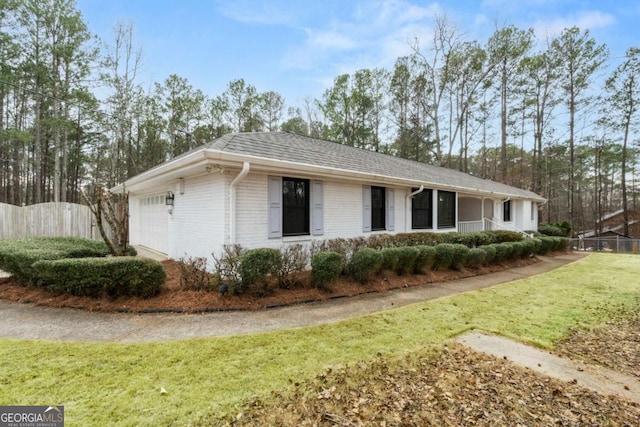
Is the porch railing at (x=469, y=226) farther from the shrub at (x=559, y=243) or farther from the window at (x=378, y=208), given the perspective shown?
the window at (x=378, y=208)

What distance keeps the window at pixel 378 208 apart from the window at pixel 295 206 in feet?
9.08

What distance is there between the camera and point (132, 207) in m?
13.3

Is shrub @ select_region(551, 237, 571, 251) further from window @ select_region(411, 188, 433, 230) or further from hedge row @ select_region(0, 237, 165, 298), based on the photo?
hedge row @ select_region(0, 237, 165, 298)

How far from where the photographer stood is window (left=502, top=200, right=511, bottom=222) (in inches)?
645

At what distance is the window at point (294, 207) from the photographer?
21.0 feet

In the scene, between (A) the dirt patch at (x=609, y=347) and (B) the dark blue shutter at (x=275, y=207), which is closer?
(A) the dirt patch at (x=609, y=347)

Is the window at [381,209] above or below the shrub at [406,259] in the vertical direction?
above

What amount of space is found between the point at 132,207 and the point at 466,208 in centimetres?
1782

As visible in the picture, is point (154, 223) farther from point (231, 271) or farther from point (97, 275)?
point (231, 271)

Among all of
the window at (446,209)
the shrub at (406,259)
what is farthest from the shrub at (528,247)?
the shrub at (406,259)

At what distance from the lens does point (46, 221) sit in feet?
37.2

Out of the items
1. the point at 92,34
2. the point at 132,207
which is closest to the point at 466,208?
the point at 132,207

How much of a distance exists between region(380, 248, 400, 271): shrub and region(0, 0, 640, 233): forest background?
1736 cm

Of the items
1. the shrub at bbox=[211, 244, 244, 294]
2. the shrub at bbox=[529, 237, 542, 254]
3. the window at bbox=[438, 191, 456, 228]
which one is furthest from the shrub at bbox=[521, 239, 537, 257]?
the shrub at bbox=[211, 244, 244, 294]
